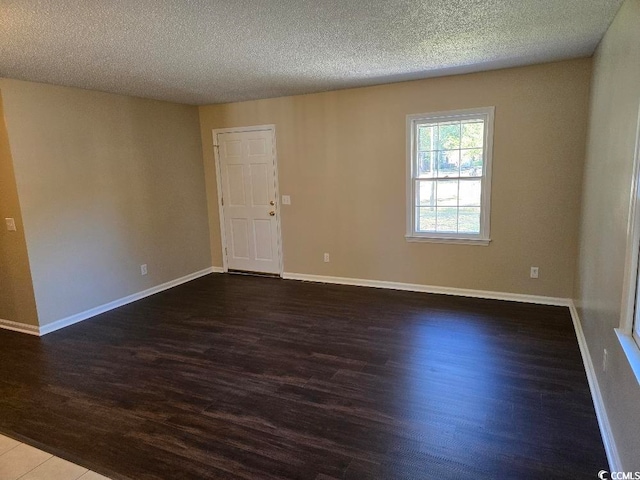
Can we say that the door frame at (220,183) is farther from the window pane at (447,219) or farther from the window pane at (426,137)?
the window pane at (447,219)

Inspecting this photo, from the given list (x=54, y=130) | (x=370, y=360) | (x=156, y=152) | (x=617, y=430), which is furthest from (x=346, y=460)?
(x=156, y=152)

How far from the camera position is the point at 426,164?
4.48 m

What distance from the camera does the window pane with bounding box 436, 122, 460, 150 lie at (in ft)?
14.1

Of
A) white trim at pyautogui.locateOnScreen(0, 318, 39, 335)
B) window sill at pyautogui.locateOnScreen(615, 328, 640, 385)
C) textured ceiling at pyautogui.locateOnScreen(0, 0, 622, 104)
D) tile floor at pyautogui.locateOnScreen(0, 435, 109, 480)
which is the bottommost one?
tile floor at pyautogui.locateOnScreen(0, 435, 109, 480)

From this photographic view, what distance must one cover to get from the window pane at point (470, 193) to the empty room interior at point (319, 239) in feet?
0.08

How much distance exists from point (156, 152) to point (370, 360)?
3.70 m

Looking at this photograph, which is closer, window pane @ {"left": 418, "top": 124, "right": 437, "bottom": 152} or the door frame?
window pane @ {"left": 418, "top": 124, "right": 437, "bottom": 152}

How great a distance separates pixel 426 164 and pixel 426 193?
321 mm

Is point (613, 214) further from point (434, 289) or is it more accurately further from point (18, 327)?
point (18, 327)

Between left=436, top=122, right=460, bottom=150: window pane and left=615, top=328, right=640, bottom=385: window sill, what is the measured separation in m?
2.80

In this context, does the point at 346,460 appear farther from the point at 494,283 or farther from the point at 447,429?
the point at 494,283

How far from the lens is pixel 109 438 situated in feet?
7.56

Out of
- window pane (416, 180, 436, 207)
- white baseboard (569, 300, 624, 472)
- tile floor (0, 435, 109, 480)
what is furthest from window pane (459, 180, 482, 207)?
tile floor (0, 435, 109, 480)

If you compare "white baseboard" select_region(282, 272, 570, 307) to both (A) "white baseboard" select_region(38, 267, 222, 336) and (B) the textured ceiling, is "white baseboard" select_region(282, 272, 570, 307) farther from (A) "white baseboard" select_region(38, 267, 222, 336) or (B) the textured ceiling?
(B) the textured ceiling
